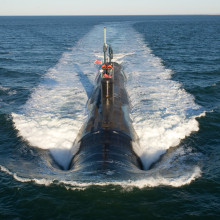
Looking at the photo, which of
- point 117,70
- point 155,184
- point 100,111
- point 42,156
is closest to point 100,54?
point 117,70

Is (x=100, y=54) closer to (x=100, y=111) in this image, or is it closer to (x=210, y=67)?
(x=210, y=67)

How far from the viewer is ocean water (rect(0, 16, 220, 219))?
9.73 metres

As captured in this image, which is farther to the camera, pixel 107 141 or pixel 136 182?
pixel 107 141

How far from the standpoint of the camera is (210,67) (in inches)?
1304

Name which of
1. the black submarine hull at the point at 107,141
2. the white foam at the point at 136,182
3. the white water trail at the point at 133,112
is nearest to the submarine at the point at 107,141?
the black submarine hull at the point at 107,141

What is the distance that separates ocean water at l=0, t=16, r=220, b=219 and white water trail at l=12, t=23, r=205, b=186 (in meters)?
0.06

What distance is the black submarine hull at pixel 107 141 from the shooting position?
11492 mm

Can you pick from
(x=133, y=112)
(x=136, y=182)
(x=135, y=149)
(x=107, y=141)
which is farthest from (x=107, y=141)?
(x=133, y=112)

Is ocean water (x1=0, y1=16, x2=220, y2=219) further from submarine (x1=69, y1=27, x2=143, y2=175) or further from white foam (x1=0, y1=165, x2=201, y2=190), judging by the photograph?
submarine (x1=69, y1=27, x2=143, y2=175)

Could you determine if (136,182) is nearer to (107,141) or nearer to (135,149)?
(107,141)

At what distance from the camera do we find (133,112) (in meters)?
19.6

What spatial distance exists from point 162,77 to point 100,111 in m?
15.3

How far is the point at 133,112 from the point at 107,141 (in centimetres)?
684

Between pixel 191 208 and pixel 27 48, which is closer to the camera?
pixel 191 208
